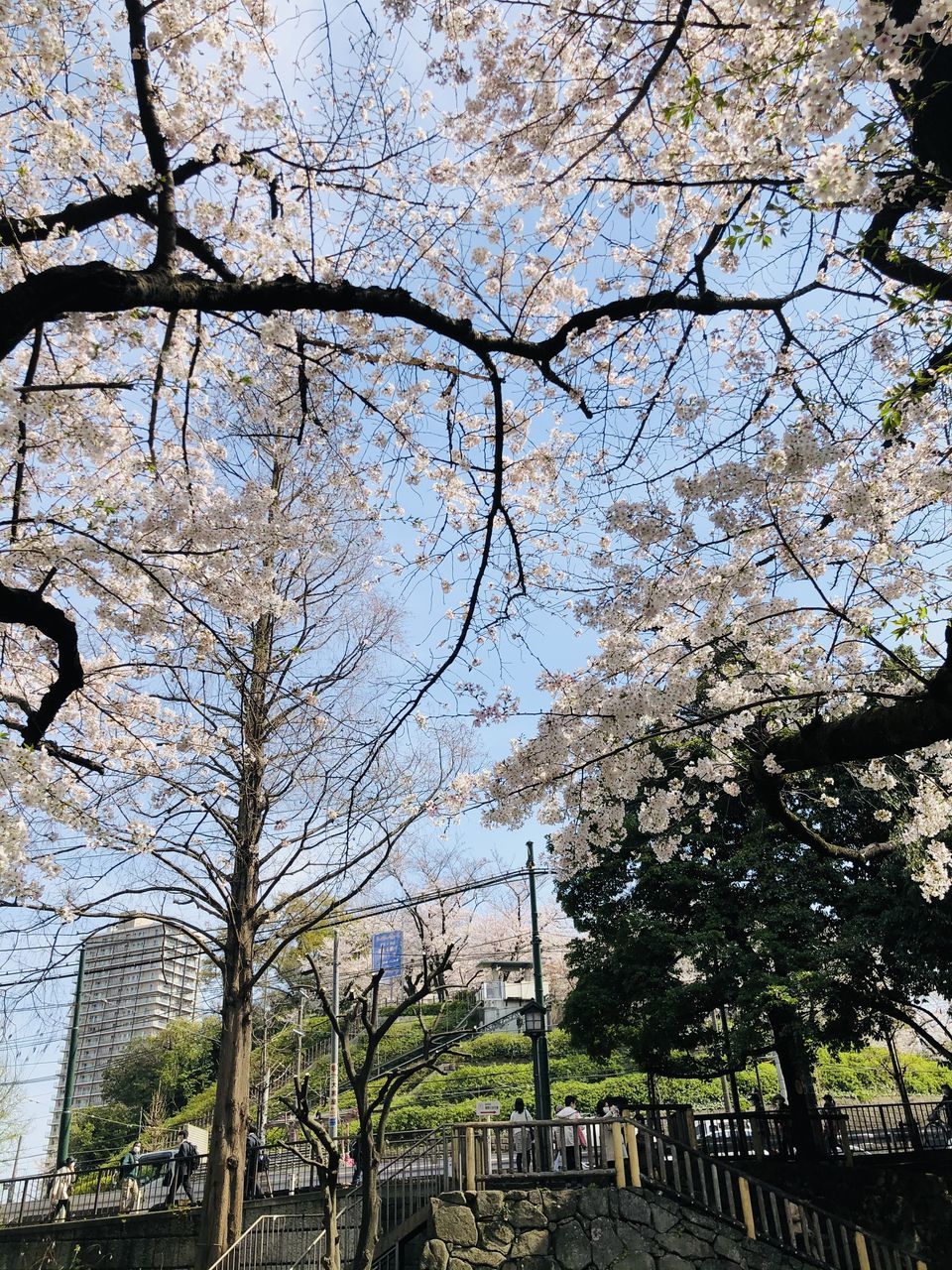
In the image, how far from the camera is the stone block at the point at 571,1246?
1020 cm

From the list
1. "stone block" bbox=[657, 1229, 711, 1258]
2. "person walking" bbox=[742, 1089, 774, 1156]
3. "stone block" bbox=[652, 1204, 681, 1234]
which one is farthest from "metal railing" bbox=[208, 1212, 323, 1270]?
"person walking" bbox=[742, 1089, 774, 1156]

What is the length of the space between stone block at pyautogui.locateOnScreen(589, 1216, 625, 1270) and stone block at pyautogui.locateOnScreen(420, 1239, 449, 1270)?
1731mm

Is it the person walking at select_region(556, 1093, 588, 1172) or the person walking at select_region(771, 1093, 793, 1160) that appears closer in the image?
the person walking at select_region(556, 1093, 588, 1172)

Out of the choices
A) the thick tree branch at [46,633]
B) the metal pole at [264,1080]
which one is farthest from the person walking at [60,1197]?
the thick tree branch at [46,633]

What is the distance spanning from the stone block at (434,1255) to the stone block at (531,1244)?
0.82 meters

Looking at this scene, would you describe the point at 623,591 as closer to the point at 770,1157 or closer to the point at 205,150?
the point at 205,150

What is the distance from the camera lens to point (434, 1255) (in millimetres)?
9977

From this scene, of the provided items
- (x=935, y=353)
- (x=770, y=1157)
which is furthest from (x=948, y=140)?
(x=770, y=1157)

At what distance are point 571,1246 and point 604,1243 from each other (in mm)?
388

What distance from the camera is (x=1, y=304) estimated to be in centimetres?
351

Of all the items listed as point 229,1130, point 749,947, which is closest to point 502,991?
point 749,947

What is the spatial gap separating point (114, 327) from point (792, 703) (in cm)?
544

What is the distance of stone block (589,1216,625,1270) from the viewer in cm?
1023

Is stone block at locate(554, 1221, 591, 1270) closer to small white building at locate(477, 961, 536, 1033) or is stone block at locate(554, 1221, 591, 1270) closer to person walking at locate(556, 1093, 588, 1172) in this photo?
person walking at locate(556, 1093, 588, 1172)
